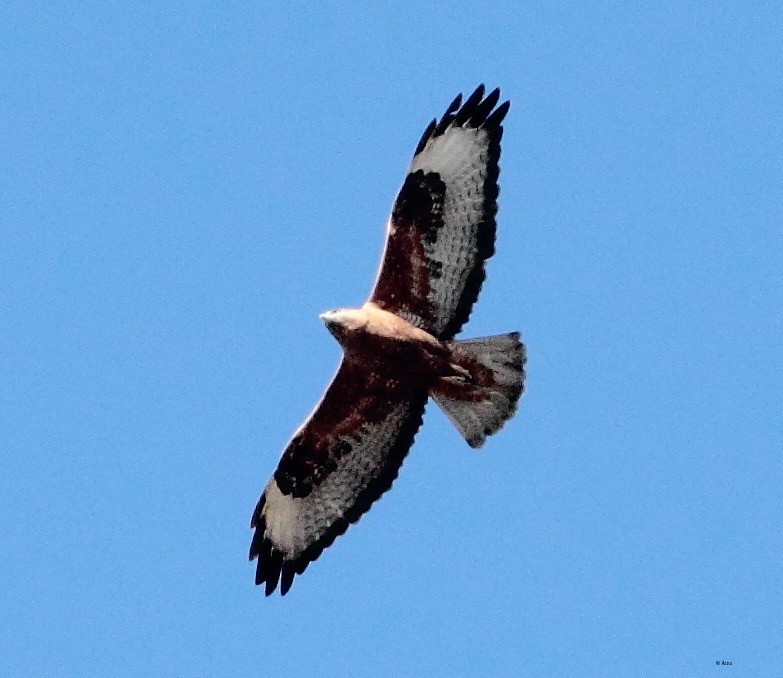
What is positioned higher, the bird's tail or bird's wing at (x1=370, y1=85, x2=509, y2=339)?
bird's wing at (x1=370, y1=85, x2=509, y2=339)

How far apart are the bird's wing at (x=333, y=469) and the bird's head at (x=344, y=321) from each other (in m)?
0.39

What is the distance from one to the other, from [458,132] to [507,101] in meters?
0.41

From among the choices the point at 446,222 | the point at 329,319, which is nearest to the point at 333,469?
the point at 329,319

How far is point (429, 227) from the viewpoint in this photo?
11.2 meters

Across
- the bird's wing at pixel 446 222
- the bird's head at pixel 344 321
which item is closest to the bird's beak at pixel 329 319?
the bird's head at pixel 344 321

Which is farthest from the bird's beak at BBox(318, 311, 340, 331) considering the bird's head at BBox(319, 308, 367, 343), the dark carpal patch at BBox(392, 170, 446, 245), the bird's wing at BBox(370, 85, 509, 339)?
the dark carpal patch at BBox(392, 170, 446, 245)

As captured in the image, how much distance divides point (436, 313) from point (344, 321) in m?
0.67

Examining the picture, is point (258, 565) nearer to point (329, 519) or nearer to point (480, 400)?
point (329, 519)

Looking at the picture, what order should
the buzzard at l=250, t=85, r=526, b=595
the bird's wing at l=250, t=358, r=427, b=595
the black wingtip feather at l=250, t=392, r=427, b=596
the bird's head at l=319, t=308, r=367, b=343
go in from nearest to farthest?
1. the bird's head at l=319, t=308, r=367, b=343
2. the buzzard at l=250, t=85, r=526, b=595
3. the bird's wing at l=250, t=358, r=427, b=595
4. the black wingtip feather at l=250, t=392, r=427, b=596

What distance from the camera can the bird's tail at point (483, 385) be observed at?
37.0ft

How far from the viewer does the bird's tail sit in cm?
1127

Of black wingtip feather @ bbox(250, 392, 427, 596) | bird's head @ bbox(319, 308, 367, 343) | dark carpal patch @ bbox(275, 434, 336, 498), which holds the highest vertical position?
bird's head @ bbox(319, 308, 367, 343)

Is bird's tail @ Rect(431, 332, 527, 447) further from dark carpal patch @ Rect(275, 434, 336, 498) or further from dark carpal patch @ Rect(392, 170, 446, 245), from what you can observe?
dark carpal patch @ Rect(275, 434, 336, 498)

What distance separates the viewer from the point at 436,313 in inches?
447
